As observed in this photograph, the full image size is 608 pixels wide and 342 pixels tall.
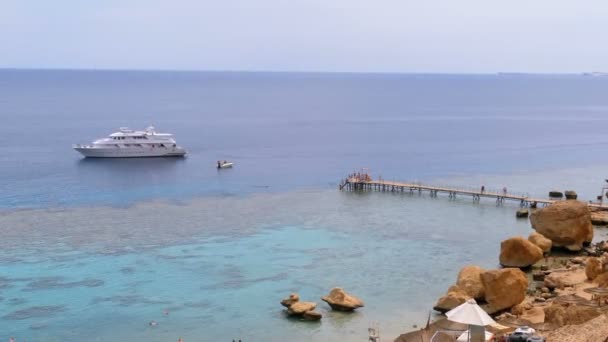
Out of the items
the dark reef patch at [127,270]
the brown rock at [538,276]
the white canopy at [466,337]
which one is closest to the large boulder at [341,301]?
the white canopy at [466,337]

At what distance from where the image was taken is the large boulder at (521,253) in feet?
174

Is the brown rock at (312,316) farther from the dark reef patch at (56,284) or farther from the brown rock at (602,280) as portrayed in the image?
the brown rock at (602,280)

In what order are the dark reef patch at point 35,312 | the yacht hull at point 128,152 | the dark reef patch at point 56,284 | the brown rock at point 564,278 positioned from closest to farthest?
the dark reef patch at point 35,312, the brown rock at point 564,278, the dark reef patch at point 56,284, the yacht hull at point 128,152

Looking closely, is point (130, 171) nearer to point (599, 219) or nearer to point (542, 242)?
point (599, 219)

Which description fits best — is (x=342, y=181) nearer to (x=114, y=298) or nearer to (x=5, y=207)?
(x=5, y=207)

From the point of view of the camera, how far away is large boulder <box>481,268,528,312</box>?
43219 mm

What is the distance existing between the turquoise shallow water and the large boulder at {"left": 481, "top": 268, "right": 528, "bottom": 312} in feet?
14.8

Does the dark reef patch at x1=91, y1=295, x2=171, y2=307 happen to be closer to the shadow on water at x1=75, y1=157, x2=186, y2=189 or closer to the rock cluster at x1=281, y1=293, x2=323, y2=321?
the rock cluster at x1=281, y1=293, x2=323, y2=321

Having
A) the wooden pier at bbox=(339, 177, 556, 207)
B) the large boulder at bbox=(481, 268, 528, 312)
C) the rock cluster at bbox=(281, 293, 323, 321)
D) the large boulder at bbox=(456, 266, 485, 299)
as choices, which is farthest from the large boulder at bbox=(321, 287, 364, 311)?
the wooden pier at bbox=(339, 177, 556, 207)

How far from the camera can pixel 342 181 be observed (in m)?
90.4

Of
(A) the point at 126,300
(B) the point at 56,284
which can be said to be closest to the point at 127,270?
(B) the point at 56,284

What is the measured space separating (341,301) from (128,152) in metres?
77.5

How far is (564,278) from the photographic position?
4838 cm

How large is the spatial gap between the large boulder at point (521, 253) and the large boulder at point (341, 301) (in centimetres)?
1423
